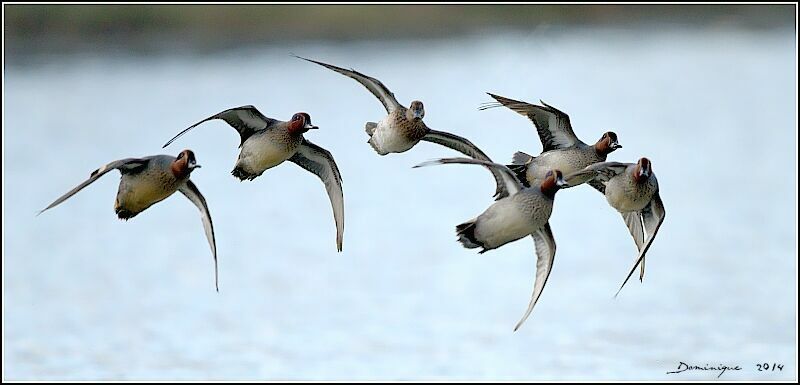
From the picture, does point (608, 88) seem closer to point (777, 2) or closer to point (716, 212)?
point (777, 2)

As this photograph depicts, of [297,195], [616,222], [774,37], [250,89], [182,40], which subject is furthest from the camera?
[774,37]

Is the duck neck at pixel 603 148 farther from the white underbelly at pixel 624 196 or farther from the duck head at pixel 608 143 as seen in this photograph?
the white underbelly at pixel 624 196

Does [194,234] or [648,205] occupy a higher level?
[194,234]

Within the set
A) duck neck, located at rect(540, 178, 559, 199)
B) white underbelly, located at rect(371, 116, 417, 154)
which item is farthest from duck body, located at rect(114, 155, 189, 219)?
duck neck, located at rect(540, 178, 559, 199)

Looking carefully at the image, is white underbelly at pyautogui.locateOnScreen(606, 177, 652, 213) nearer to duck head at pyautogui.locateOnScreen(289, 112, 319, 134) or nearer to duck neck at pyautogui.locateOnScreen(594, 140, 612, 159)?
duck neck at pyautogui.locateOnScreen(594, 140, 612, 159)

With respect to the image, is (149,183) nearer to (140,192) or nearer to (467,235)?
(140,192)

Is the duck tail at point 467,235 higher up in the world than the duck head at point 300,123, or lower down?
lower down

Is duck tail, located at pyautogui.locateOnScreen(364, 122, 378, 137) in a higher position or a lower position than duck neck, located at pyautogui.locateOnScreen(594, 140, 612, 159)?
higher

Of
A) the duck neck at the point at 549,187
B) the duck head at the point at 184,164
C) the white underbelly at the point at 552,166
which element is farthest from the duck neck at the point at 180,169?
the white underbelly at the point at 552,166

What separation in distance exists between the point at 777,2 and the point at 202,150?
1443 cm

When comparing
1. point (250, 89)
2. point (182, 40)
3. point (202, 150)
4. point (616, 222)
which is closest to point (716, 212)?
point (616, 222)

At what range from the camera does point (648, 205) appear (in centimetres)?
694

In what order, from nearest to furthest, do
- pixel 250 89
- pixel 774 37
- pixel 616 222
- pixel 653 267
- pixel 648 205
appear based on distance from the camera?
1. pixel 648 205
2. pixel 653 267
3. pixel 616 222
4. pixel 250 89
5. pixel 774 37

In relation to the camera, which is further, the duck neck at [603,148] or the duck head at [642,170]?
the duck neck at [603,148]
